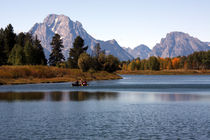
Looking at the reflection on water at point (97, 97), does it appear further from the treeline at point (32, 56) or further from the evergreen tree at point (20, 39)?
the evergreen tree at point (20, 39)

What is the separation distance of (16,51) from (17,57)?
3549mm

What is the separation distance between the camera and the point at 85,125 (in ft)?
111

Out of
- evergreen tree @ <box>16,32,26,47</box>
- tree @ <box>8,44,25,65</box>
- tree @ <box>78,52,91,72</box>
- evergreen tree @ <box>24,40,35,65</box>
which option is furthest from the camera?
evergreen tree @ <box>16,32,26,47</box>

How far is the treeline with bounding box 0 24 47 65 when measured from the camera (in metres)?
154

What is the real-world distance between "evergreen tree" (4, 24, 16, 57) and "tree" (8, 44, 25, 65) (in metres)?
11.2

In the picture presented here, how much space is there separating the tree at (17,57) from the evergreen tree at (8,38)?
442 inches

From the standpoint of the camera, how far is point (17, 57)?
152 metres

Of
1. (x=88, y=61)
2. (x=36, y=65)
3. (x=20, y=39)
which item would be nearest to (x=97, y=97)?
(x=36, y=65)

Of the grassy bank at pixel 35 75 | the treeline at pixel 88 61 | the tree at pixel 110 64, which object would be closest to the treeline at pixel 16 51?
the treeline at pixel 88 61

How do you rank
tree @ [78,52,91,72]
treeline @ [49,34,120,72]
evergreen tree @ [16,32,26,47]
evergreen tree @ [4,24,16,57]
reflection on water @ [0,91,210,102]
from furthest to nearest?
evergreen tree @ [16,32,26,47]
treeline @ [49,34,120,72]
tree @ [78,52,91,72]
evergreen tree @ [4,24,16,57]
reflection on water @ [0,91,210,102]

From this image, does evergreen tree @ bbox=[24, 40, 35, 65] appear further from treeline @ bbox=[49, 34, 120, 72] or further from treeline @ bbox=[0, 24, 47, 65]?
treeline @ bbox=[49, 34, 120, 72]

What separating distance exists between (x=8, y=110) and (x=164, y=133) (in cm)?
2559

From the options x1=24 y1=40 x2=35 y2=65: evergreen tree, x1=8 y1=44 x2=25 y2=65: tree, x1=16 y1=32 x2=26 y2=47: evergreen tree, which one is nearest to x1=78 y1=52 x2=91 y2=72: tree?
x1=24 y1=40 x2=35 y2=65: evergreen tree

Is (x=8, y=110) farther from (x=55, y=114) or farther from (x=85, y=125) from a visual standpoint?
(x=85, y=125)
